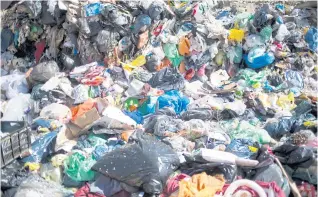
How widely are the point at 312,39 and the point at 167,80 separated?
2.17 meters

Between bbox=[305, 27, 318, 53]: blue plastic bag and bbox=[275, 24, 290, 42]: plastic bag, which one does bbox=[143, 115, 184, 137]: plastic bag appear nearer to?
bbox=[275, 24, 290, 42]: plastic bag

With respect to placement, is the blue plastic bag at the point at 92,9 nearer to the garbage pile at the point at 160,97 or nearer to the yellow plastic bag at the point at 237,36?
the garbage pile at the point at 160,97

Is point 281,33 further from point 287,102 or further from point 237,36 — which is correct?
point 287,102

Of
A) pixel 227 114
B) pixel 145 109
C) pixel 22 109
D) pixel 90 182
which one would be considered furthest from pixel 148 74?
pixel 90 182

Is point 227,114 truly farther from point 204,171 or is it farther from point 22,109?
point 22,109

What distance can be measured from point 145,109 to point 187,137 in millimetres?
846

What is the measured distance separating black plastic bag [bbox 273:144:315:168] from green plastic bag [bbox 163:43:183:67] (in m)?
2.41

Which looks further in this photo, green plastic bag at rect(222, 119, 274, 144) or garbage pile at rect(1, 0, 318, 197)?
green plastic bag at rect(222, 119, 274, 144)

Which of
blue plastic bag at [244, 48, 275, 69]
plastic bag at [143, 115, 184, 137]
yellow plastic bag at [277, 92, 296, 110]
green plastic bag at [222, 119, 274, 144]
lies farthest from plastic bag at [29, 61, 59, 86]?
yellow plastic bag at [277, 92, 296, 110]

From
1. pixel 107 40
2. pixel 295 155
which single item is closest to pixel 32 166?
pixel 107 40

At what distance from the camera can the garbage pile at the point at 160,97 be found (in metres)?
4.30

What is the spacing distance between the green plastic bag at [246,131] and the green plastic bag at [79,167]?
1.56 meters

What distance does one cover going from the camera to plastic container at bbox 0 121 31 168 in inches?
173

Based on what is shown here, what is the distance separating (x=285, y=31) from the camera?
6492 millimetres
